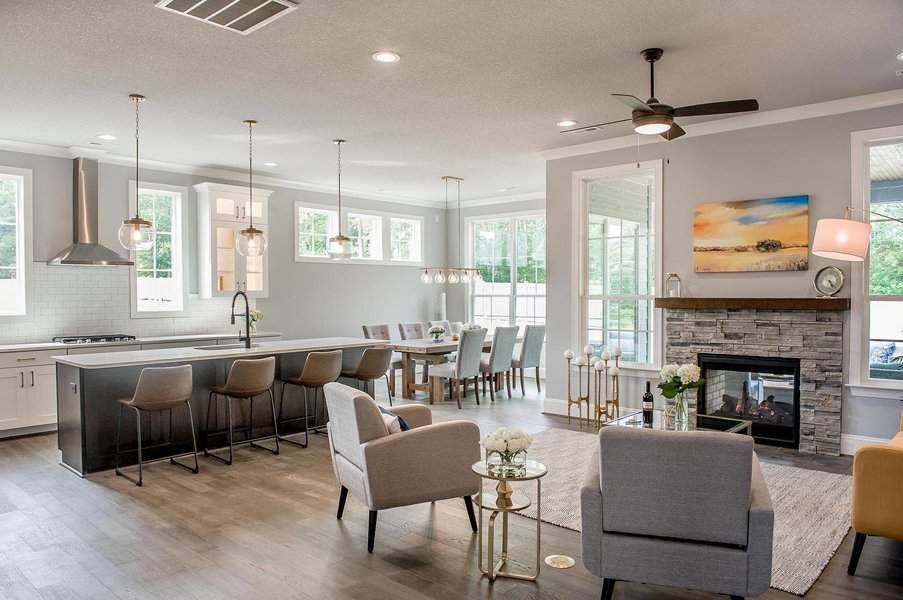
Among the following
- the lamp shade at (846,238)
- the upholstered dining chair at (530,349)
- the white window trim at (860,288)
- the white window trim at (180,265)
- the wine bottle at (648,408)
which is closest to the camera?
the lamp shade at (846,238)

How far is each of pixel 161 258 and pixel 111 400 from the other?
316 cm

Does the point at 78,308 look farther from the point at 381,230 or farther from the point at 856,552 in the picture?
the point at 856,552

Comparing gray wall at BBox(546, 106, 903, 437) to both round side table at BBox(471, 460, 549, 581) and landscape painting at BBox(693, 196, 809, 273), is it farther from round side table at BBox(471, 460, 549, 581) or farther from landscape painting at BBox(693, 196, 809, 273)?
round side table at BBox(471, 460, 549, 581)

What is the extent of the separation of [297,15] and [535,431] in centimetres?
436

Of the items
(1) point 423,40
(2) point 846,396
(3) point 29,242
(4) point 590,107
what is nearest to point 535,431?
(2) point 846,396

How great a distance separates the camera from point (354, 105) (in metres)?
5.34

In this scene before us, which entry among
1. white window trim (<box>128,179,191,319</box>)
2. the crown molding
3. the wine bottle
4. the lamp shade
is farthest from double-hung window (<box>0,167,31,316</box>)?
the lamp shade

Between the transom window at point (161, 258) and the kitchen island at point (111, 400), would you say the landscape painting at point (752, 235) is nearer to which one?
the kitchen island at point (111, 400)

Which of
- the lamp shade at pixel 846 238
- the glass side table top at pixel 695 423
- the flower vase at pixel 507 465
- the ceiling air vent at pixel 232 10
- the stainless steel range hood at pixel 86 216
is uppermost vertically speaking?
the ceiling air vent at pixel 232 10

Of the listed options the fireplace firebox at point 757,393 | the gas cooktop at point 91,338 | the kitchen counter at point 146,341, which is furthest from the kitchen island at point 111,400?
the fireplace firebox at point 757,393

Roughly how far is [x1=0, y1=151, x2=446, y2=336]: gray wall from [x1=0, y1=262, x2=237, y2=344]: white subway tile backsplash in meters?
0.27

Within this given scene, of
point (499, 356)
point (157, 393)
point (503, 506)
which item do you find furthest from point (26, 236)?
point (503, 506)

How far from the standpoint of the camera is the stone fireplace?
17.7 ft

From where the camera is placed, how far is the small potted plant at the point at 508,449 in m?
3.04
